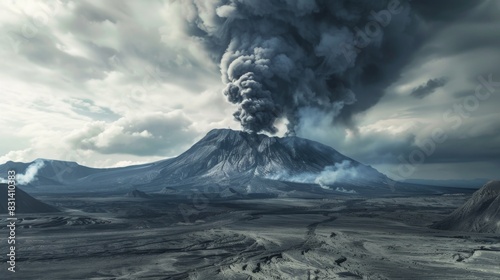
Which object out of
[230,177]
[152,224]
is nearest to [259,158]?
[230,177]

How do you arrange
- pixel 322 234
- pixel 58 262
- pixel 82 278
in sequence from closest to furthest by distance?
pixel 82 278 < pixel 58 262 < pixel 322 234

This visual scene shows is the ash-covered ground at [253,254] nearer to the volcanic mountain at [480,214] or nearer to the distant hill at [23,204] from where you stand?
the volcanic mountain at [480,214]

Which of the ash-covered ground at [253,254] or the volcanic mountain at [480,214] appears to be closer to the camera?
the ash-covered ground at [253,254]

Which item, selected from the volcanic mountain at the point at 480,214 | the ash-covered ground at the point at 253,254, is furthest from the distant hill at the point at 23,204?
the volcanic mountain at the point at 480,214

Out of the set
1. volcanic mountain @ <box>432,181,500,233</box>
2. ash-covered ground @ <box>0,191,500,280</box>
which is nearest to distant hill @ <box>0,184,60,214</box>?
ash-covered ground @ <box>0,191,500,280</box>

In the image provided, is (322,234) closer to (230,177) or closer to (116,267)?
(116,267)

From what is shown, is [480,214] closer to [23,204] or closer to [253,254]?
[253,254]

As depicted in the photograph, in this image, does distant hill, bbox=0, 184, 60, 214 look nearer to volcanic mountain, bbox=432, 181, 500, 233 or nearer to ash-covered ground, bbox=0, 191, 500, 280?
ash-covered ground, bbox=0, 191, 500, 280

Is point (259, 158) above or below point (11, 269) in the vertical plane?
above

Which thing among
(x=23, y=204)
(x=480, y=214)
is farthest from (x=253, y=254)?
(x=23, y=204)
